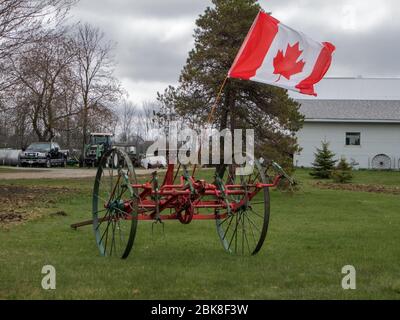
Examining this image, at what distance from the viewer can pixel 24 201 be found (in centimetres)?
1705

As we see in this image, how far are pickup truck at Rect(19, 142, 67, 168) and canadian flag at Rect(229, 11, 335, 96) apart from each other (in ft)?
114

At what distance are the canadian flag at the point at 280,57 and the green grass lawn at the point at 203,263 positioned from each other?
284 cm

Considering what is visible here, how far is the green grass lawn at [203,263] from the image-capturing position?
7.21m

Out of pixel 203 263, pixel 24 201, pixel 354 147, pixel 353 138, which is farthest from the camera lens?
pixel 353 138

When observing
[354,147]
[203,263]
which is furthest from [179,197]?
[354,147]

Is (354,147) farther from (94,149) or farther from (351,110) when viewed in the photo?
(94,149)

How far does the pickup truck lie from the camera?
141 ft

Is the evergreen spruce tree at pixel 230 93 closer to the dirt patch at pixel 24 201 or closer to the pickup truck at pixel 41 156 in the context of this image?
the dirt patch at pixel 24 201

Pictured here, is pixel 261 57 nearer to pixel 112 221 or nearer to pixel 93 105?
pixel 112 221

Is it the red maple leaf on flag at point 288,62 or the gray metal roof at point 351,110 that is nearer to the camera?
the red maple leaf on flag at point 288,62

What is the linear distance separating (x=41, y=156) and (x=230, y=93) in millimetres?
25769

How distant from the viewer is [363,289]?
7.39 meters

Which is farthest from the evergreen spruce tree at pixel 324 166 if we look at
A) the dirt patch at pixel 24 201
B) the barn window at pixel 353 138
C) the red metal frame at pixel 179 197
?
the red metal frame at pixel 179 197

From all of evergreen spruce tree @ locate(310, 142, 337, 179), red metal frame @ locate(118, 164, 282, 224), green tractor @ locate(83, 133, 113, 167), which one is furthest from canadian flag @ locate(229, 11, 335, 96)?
green tractor @ locate(83, 133, 113, 167)
